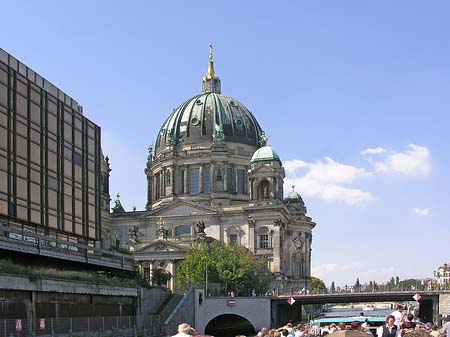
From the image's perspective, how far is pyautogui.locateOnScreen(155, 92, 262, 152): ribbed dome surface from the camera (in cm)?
15212

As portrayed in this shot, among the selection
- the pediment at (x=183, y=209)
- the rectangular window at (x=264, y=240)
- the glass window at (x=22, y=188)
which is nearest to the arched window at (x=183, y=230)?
the pediment at (x=183, y=209)

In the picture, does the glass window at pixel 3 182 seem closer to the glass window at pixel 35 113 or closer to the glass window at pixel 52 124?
the glass window at pixel 35 113

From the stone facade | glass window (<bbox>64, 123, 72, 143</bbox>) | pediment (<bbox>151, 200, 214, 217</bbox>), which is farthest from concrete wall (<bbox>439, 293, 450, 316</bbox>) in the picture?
glass window (<bbox>64, 123, 72, 143</bbox>)

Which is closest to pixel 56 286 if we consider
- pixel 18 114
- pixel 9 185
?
pixel 9 185

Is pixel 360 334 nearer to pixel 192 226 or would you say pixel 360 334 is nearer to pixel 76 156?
pixel 76 156

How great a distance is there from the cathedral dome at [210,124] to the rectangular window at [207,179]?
18.5ft

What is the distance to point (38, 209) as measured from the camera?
210ft

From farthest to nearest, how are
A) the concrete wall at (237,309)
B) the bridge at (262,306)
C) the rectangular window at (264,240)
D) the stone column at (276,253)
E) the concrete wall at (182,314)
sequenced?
the rectangular window at (264,240) < the stone column at (276,253) < the bridge at (262,306) < the concrete wall at (237,309) < the concrete wall at (182,314)

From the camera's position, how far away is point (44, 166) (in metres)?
65.8

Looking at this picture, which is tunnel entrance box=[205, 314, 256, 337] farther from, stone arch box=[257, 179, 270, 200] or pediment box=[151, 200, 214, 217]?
pediment box=[151, 200, 214, 217]

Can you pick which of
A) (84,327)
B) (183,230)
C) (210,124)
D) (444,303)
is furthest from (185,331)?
(210,124)

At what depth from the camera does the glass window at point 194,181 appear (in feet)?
488

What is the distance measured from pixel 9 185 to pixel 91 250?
14414 millimetres

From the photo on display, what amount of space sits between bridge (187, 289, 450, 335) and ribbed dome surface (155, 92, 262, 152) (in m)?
45.7
